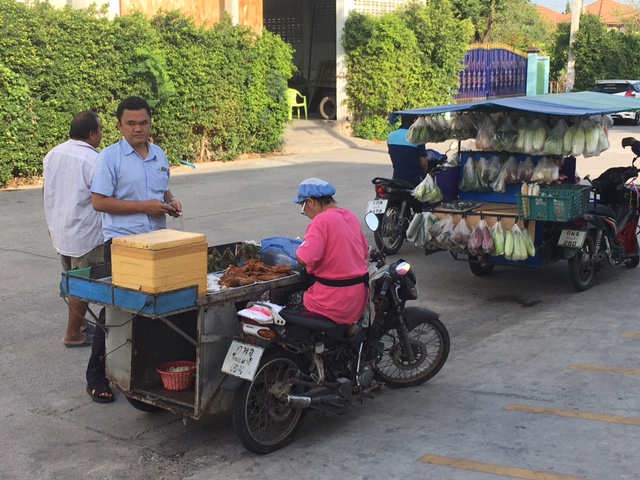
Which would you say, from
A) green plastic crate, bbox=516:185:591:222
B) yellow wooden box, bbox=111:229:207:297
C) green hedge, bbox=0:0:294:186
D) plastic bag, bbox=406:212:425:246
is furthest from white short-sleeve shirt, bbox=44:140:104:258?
green hedge, bbox=0:0:294:186

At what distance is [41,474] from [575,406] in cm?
332

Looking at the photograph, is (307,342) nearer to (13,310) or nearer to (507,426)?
(507,426)

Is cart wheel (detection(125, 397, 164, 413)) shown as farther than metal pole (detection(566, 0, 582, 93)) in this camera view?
No

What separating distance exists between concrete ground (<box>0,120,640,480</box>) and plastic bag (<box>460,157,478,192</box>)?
3.47 ft

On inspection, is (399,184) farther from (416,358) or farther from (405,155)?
(416,358)

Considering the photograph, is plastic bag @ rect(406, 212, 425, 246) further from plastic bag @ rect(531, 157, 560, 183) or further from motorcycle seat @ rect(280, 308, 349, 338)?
motorcycle seat @ rect(280, 308, 349, 338)

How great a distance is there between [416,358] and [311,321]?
3.92 feet

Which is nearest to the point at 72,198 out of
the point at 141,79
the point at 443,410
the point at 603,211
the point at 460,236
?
the point at 443,410

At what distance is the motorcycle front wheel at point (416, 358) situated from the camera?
18.5ft

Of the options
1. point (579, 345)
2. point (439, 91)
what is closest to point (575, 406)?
point (579, 345)

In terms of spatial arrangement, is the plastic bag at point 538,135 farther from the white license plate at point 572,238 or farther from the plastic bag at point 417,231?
the plastic bag at point 417,231

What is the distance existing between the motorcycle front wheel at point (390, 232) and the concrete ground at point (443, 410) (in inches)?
36.8

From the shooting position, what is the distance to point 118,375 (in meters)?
5.11

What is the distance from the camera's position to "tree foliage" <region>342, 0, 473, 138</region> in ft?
73.4
